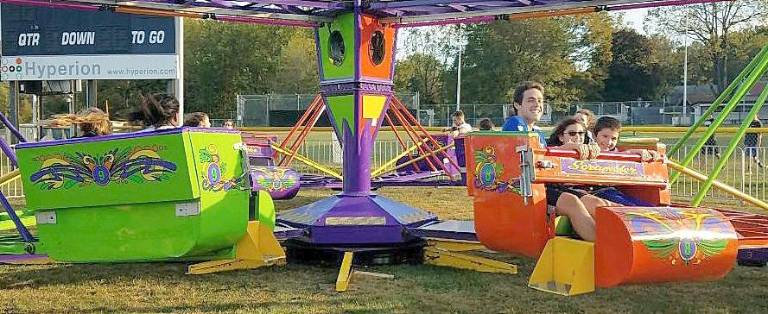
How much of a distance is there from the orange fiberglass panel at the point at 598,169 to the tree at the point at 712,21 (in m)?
41.6

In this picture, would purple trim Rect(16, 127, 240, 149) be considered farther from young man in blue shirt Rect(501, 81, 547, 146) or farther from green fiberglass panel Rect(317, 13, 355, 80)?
young man in blue shirt Rect(501, 81, 547, 146)

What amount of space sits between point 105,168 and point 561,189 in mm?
2810

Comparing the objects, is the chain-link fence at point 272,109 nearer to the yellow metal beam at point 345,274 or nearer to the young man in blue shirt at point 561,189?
the yellow metal beam at point 345,274

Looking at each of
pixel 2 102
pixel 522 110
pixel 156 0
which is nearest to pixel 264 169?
pixel 156 0

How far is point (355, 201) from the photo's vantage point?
6629 mm

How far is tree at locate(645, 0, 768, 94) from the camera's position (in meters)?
44.6

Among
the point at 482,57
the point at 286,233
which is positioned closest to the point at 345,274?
the point at 286,233

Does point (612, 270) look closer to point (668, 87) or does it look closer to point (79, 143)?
point (79, 143)

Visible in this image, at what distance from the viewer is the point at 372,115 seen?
687 cm

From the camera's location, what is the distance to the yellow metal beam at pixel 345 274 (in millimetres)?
5531

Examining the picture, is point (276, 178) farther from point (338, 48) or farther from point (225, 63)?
point (225, 63)

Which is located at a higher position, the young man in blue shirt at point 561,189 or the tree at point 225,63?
the tree at point 225,63

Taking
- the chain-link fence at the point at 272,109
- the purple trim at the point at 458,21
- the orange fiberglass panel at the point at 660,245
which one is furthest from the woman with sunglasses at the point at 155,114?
the chain-link fence at the point at 272,109

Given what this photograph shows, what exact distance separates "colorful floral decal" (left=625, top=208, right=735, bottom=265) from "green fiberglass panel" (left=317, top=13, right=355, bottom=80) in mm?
3035
